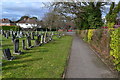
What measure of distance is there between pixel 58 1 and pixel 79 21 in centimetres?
682

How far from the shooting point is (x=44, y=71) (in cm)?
502

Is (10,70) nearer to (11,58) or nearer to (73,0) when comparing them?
(11,58)

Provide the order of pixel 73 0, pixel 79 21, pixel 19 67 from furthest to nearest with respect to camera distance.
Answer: pixel 79 21 → pixel 73 0 → pixel 19 67

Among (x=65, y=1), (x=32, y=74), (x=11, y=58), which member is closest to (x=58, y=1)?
(x=65, y=1)

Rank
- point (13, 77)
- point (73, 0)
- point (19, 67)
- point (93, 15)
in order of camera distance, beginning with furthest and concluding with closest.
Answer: point (73, 0) < point (93, 15) < point (19, 67) < point (13, 77)

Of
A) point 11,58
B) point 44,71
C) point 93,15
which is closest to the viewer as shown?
point 44,71

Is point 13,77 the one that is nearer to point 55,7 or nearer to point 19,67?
point 19,67

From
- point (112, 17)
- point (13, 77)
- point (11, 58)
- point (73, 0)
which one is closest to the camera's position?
point (13, 77)

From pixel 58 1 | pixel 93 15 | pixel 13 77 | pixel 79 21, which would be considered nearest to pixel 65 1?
pixel 58 1

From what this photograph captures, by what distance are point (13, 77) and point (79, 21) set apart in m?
27.8

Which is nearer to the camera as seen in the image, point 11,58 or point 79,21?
point 11,58

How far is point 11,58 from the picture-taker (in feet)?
21.6

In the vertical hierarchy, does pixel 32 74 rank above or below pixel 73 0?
below

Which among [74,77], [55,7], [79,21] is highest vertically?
[55,7]
